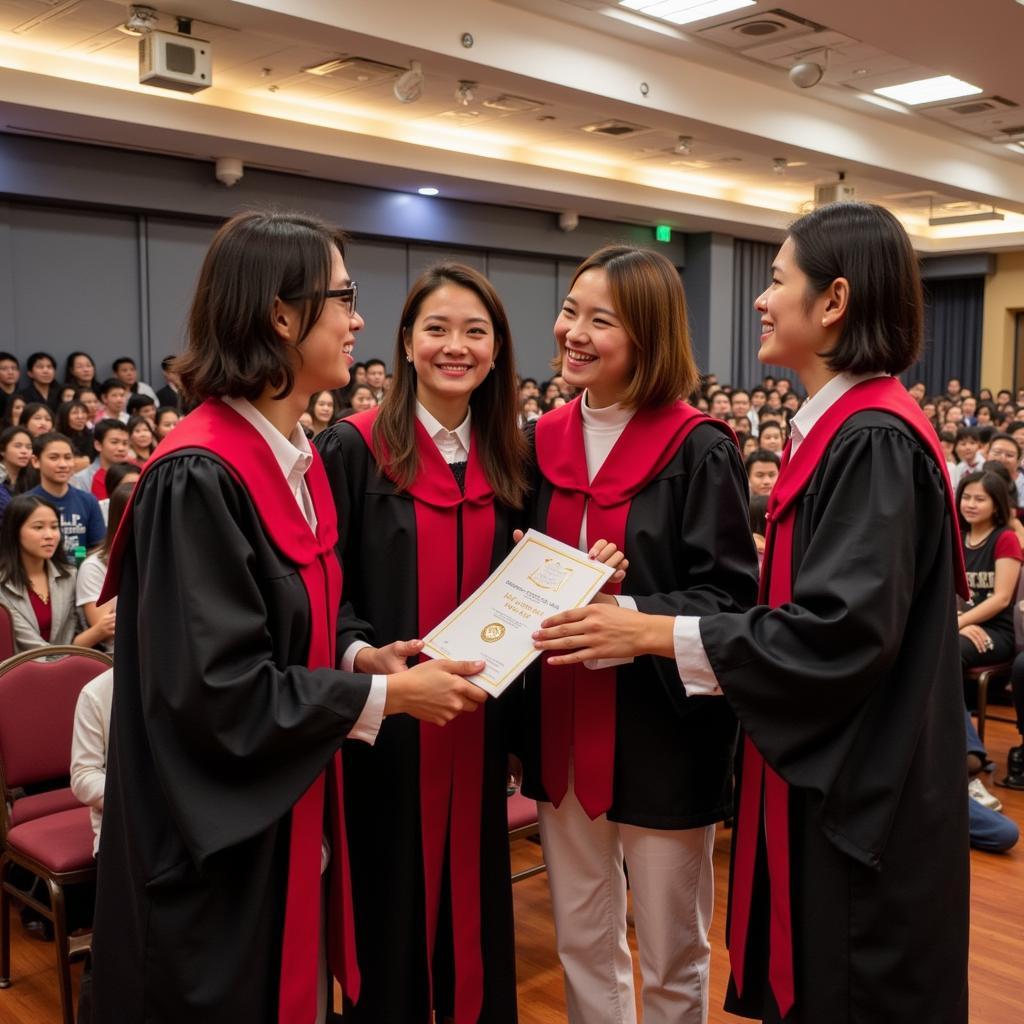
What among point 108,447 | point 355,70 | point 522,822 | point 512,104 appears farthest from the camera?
point 512,104

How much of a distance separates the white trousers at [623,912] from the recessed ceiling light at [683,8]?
6.99m

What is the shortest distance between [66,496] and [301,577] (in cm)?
456

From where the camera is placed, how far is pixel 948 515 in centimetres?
181

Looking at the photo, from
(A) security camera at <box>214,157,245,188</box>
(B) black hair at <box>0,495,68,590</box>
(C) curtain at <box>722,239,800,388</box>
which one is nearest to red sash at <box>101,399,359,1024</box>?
(B) black hair at <box>0,495,68,590</box>

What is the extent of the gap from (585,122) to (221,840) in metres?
10.6

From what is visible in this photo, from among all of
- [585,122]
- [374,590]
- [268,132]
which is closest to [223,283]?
[374,590]

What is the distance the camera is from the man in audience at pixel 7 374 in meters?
9.56

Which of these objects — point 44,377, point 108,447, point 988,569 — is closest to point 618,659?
point 988,569

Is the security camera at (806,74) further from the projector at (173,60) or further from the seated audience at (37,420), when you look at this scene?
the seated audience at (37,420)

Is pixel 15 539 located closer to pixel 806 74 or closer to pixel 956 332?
pixel 806 74

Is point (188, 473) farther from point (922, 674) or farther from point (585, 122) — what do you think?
point (585, 122)

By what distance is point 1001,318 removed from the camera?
1875 centimetres

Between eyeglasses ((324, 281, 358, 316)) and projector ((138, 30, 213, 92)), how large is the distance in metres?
6.44

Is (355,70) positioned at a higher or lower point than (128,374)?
higher
